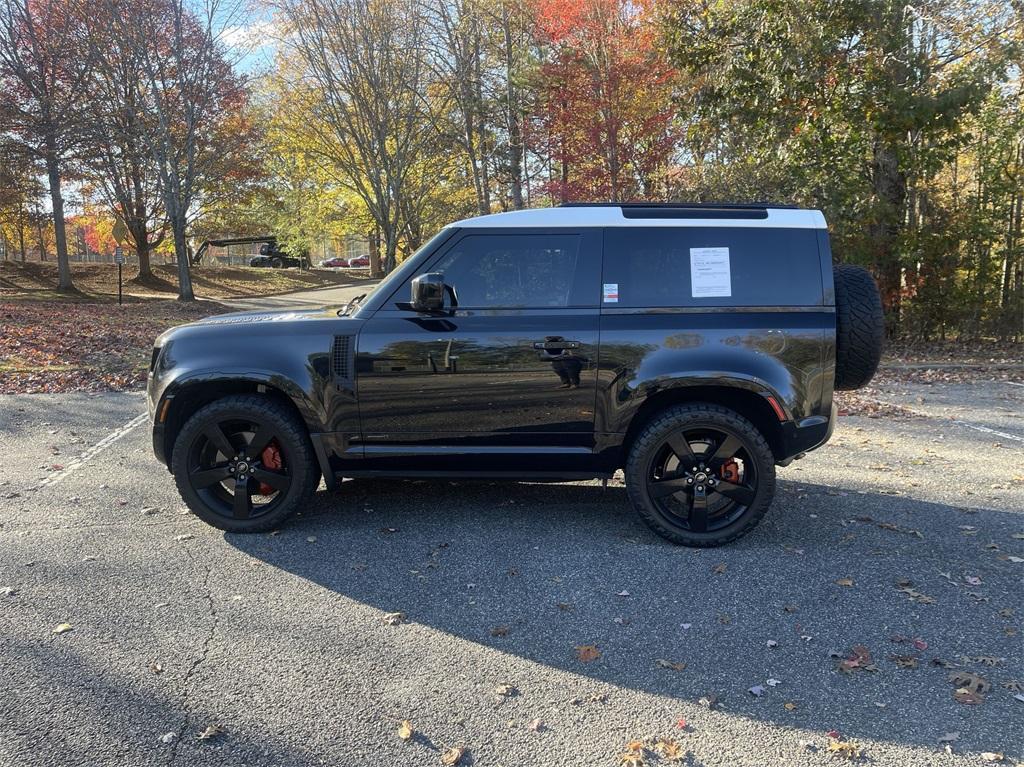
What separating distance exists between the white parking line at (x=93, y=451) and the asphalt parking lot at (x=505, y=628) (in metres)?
0.19

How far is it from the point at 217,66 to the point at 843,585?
2064 cm

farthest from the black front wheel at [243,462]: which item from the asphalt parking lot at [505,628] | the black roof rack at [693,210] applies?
the black roof rack at [693,210]

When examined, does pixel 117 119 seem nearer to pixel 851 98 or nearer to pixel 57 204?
pixel 57 204

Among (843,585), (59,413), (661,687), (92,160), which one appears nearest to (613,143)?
(59,413)

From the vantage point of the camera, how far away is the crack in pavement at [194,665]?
2.62 metres

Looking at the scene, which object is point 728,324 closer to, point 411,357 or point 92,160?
point 411,357

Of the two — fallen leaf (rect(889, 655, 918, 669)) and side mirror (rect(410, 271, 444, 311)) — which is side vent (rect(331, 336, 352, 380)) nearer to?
side mirror (rect(410, 271, 444, 311))

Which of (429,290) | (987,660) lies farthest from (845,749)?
(429,290)

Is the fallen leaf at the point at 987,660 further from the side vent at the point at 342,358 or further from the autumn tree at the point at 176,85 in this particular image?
the autumn tree at the point at 176,85

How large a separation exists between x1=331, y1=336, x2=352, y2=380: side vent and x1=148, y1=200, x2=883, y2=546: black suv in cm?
1

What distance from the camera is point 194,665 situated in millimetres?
3137

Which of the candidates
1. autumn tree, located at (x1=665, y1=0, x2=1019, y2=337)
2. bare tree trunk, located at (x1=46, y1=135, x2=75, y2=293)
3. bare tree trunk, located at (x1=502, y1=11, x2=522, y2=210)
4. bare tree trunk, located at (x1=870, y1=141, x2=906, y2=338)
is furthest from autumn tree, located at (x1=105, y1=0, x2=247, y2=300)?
bare tree trunk, located at (x1=870, y1=141, x2=906, y2=338)

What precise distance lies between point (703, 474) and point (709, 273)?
115 cm

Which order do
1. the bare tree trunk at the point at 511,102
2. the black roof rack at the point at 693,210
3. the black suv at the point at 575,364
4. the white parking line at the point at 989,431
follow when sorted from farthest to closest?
1. the bare tree trunk at the point at 511,102
2. the white parking line at the point at 989,431
3. the black roof rack at the point at 693,210
4. the black suv at the point at 575,364
